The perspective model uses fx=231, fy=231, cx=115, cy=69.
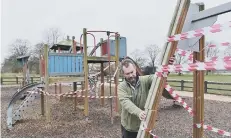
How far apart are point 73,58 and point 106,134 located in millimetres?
2915

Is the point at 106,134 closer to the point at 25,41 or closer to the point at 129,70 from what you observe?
the point at 129,70

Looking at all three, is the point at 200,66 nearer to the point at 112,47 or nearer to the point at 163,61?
the point at 163,61

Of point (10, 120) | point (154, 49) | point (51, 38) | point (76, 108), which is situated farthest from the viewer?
point (154, 49)

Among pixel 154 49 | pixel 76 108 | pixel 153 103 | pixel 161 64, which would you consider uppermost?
pixel 154 49

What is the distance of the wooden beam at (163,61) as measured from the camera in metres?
2.02

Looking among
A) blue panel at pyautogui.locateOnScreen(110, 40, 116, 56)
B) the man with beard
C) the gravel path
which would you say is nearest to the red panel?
blue panel at pyautogui.locateOnScreen(110, 40, 116, 56)

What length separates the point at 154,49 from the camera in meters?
62.3

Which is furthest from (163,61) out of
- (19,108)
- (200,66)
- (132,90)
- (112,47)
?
→ (19,108)

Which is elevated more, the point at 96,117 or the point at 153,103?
the point at 153,103

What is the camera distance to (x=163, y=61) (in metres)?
2.07

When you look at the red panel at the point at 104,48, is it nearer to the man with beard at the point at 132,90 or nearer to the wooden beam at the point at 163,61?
the man with beard at the point at 132,90

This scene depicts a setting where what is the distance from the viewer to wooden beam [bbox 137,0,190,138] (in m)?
2.02

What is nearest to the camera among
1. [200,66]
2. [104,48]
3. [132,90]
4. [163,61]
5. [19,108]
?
[200,66]

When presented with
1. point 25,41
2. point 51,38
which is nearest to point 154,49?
point 51,38
